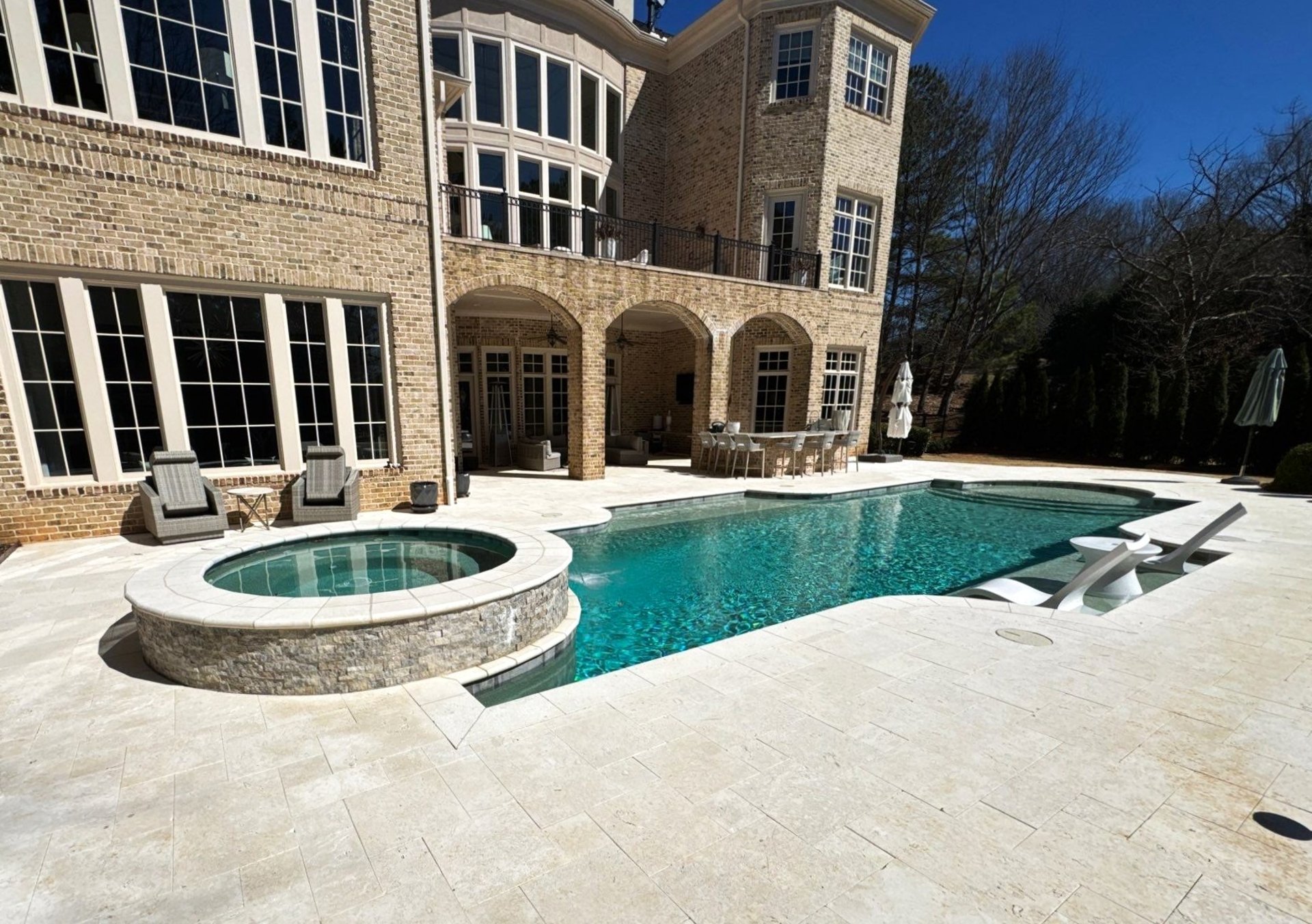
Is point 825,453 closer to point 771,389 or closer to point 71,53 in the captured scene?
point 771,389

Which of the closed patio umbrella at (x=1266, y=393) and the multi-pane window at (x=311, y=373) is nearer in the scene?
the multi-pane window at (x=311, y=373)

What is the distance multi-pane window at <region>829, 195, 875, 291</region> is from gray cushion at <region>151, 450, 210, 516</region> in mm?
13256

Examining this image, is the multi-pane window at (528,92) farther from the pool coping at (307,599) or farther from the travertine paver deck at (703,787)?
the travertine paver deck at (703,787)

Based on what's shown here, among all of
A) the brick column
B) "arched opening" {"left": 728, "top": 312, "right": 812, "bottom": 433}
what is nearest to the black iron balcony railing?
"arched opening" {"left": 728, "top": 312, "right": 812, "bottom": 433}

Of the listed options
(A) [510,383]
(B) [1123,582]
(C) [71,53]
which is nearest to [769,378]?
(A) [510,383]

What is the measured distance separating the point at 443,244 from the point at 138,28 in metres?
3.91

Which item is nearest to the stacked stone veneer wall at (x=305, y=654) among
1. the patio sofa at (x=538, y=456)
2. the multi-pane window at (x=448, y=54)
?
the patio sofa at (x=538, y=456)

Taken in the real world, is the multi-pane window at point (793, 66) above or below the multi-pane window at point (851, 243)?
above

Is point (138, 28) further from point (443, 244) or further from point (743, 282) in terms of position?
point (743, 282)

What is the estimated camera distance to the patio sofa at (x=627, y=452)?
44.7 ft

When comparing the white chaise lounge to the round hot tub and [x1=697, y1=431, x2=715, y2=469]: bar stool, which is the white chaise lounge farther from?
[x1=697, y1=431, x2=715, y2=469]: bar stool

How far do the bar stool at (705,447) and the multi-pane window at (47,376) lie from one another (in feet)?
32.8

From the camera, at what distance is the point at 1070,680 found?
367 cm

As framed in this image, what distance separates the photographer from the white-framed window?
48.3 feet
